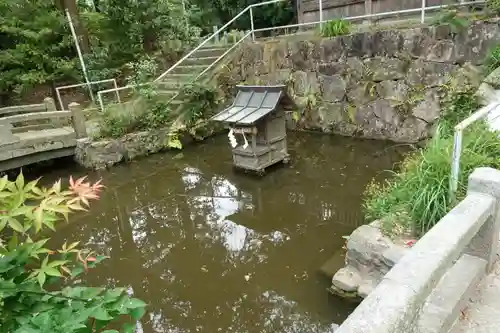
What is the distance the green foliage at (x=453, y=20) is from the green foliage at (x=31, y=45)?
10.1 meters

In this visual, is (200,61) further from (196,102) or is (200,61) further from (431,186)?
(431,186)

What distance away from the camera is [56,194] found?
156 cm

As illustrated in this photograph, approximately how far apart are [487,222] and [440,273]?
88 centimetres

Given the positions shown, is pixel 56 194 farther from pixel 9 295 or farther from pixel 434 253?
pixel 434 253

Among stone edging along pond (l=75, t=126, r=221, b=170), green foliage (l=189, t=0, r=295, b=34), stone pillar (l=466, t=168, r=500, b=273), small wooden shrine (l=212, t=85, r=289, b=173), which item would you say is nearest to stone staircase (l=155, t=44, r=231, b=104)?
stone edging along pond (l=75, t=126, r=221, b=170)

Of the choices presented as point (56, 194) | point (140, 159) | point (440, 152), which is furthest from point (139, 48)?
point (56, 194)

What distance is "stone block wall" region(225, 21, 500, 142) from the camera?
7062 millimetres

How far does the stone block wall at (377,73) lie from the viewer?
7.06m

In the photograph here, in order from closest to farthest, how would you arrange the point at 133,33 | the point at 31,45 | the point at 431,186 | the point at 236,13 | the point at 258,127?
the point at 431,186
the point at 258,127
the point at 31,45
the point at 133,33
the point at 236,13

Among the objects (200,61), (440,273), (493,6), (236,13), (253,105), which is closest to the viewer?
(440,273)

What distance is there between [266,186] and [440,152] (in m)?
3.30

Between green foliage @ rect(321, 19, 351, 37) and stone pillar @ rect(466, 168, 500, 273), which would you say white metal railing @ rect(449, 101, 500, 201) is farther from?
green foliage @ rect(321, 19, 351, 37)

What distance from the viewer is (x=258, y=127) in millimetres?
6863

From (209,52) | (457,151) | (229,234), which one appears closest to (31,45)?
(209,52)
